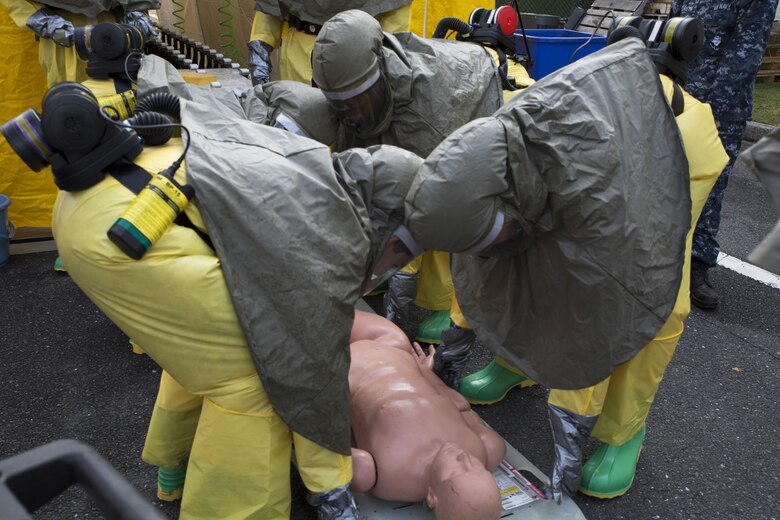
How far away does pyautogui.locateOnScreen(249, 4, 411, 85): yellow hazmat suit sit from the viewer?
12.5ft

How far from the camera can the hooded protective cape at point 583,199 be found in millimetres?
1686

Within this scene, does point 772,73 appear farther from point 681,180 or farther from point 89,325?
point 89,325

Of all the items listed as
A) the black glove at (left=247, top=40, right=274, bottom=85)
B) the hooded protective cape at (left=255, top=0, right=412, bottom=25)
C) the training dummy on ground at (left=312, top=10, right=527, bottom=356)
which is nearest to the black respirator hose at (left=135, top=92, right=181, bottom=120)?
the training dummy on ground at (left=312, top=10, right=527, bottom=356)

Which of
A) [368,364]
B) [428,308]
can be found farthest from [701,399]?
[368,364]

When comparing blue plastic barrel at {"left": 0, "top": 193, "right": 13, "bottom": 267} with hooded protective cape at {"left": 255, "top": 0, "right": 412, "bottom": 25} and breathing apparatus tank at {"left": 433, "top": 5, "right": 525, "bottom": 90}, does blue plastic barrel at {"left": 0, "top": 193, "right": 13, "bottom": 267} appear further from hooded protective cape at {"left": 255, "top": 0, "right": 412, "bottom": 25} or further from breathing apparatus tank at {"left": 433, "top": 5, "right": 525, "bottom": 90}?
breathing apparatus tank at {"left": 433, "top": 5, "right": 525, "bottom": 90}

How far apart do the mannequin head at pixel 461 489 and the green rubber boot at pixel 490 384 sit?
853mm

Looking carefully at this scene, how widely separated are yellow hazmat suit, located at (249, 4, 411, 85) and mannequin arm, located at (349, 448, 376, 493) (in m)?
2.55

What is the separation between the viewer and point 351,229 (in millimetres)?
1693

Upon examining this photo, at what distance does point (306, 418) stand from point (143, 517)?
46.7 inches

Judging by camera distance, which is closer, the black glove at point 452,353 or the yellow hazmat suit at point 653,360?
the yellow hazmat suit at point 653,360

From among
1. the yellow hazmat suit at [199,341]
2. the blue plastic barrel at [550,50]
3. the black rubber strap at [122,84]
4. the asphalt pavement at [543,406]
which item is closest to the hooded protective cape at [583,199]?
the yellow hazmat suit at [199,341]

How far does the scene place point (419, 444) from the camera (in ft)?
6.75

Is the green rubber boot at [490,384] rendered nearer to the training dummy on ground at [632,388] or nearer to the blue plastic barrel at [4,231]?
the training dummy on ground at [632,388]

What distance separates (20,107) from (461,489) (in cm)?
367
